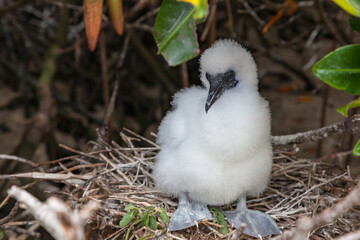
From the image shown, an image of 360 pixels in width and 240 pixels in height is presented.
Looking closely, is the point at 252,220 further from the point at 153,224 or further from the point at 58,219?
the point at 58,219

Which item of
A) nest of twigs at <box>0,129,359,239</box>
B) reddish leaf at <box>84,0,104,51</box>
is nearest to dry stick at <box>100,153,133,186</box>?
nest of twigs at <box>0,129,359,239</box>

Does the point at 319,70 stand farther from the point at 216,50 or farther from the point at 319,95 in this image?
the point at 319,95

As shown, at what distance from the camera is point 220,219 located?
86.0 inches

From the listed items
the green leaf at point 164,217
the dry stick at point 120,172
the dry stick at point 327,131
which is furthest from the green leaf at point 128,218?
the dry stick at point 327,131

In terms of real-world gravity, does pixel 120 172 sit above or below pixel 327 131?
below

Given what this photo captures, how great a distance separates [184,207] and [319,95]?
9.48 feet

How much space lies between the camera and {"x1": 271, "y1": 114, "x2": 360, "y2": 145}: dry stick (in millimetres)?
2012

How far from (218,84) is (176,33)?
0.43 meters

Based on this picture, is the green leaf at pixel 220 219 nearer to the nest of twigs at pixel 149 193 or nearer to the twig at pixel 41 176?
the nest of twigs at pixel 149 193

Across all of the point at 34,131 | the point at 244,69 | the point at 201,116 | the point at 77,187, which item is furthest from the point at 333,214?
the point at 34,131

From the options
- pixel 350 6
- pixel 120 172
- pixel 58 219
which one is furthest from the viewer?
pixel 120 172

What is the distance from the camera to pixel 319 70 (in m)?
1.67

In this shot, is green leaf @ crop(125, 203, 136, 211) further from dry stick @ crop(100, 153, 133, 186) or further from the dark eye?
the dark eye

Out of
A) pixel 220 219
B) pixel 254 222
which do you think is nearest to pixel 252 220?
pixel 254 222
